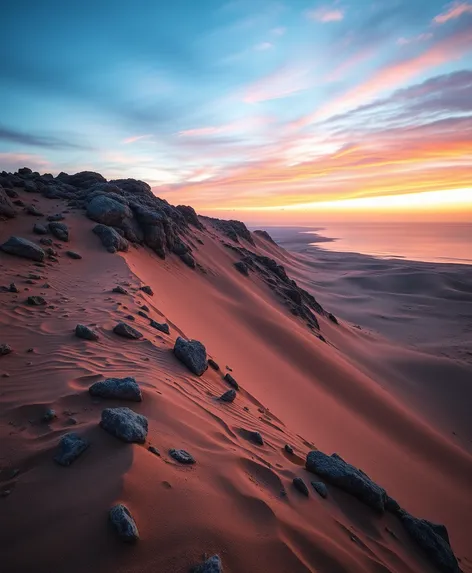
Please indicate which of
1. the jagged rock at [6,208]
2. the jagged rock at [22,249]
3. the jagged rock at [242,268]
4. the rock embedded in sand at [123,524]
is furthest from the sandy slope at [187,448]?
the jagged rock at [242,268]

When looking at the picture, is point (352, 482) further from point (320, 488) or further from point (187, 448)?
point (187, 448)

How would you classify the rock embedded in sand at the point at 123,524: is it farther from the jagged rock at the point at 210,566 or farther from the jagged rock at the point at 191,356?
the jagged rock at the point at 191,356

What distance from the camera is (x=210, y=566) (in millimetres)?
1932

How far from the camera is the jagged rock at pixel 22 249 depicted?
A: 7795mm

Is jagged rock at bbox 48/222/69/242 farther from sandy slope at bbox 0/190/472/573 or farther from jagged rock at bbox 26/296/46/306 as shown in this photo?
jagged rock at bbox 26/296/46/306

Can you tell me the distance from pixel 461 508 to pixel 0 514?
8374 millimetres

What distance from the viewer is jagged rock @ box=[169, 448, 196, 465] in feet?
9.19

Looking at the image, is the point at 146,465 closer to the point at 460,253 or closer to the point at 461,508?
the point at 461,508

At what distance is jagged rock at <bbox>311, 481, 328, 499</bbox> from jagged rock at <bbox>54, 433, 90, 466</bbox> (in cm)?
234

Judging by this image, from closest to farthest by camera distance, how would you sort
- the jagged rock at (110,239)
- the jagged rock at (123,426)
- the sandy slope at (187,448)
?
the sandy slope at (187,448), the jagged rock at (123,426), the jagged rock at (110,239)

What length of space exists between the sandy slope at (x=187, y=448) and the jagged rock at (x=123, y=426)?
0.08 metres

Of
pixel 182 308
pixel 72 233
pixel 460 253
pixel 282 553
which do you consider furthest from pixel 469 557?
pixel 460 253

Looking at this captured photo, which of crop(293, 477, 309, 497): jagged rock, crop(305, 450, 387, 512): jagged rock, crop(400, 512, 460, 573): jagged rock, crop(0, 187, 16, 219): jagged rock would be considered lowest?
crop(400, 512, 460, 573): jagged rock

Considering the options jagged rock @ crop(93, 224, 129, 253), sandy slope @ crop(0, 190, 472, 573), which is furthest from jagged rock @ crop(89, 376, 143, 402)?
jagged rock @ crop(93, 224, 129, 253)
